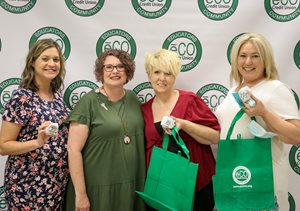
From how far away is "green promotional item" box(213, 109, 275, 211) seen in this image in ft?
4.73

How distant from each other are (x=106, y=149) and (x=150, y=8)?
89cm

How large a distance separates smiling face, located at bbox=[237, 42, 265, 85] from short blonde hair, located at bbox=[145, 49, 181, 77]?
1.08 feet

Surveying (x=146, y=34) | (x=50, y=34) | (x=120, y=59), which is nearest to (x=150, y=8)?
(x=146, y=34)

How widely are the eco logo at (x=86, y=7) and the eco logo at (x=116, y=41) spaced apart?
15cm

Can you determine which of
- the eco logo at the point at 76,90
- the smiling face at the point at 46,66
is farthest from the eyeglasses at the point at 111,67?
the eco logo at the point at 76,90

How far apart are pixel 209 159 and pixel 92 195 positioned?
0.62 m

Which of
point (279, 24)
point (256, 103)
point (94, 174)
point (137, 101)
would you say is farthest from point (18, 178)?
point (279, 24)

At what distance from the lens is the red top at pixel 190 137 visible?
1754 millimetres

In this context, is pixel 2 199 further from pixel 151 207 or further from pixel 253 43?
pixel 253 43

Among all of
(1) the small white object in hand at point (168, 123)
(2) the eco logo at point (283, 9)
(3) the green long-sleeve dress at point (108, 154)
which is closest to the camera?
(1) the small white object in hand at point (168, 123)

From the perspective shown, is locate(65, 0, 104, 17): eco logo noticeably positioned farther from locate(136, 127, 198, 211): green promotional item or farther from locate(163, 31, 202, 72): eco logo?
locate(136, 127, 198, 211): green promotional item

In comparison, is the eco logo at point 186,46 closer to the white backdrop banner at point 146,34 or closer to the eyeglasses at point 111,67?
the white backdrop banner at point 146,34

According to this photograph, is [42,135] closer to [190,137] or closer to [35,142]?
[35,142]

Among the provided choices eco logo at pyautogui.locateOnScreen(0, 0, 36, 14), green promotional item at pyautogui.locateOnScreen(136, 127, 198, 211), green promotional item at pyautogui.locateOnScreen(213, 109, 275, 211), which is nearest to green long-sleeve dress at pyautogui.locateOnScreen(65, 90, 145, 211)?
green promotional item at pyautogui.locateOnScreen(136, 127, 198, 211)
